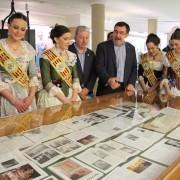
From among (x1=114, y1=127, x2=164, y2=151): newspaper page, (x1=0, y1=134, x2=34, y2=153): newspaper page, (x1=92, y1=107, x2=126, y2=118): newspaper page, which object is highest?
(x1=92, y1=107, x2=126, y2=118): newspaper page

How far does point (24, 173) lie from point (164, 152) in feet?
1.77

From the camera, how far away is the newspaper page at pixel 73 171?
33.5 inches

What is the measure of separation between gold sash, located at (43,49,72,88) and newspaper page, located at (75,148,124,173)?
101cm

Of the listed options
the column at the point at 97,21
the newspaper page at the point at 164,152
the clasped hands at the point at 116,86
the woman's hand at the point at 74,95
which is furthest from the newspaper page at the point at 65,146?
the column at the point at 97,21

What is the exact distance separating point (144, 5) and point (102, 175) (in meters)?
5.84

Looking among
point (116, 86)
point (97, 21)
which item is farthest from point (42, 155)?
point (97, 21)

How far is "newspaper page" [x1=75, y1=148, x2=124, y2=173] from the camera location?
0.92m

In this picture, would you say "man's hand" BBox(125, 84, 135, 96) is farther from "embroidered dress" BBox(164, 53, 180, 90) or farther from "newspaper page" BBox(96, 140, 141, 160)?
"newspaper page" BBox(96, 140, 141, 160)

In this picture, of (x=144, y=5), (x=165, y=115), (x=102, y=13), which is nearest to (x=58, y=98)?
(x=165, y=115)

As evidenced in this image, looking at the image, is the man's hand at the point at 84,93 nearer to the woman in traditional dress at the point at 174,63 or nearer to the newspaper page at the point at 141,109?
the newspaper page at the point at 141,109

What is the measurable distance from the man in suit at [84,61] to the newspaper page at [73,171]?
1.32 m

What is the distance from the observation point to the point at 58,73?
78.1 inches

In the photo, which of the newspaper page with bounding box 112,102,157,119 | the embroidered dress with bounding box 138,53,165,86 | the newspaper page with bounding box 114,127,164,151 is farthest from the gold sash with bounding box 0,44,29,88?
the embroidered dress with bounding box 138,53,165,86

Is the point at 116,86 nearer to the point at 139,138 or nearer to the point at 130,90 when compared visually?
the point at 130,90
